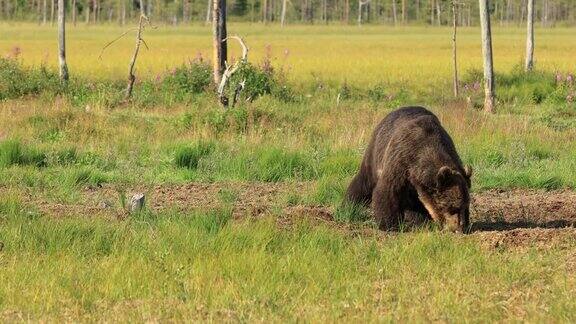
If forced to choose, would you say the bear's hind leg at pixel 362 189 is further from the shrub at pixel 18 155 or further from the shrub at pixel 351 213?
the shrub at pixel 18 155

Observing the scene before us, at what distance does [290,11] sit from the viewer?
11662 centimetres

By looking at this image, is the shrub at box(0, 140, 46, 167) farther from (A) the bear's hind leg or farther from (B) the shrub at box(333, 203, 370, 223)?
(B) the shrub at box(333, 203, 370, 223)

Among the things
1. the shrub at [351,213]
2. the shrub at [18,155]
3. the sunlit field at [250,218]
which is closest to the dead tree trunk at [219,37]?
the sunlit field at [250,218]

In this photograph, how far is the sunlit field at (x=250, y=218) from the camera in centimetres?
615

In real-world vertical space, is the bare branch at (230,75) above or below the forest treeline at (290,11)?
below

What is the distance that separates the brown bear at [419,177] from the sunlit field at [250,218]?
20 cm

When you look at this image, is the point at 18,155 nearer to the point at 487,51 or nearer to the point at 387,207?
the point at 387,207

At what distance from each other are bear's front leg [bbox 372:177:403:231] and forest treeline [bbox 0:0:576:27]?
298 ft

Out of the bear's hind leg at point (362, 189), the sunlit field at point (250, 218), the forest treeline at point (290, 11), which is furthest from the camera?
the forest treeline at point (290, 11)

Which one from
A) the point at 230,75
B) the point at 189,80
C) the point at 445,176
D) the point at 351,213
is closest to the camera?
the point at 445,176

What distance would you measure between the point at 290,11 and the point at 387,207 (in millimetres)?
109529

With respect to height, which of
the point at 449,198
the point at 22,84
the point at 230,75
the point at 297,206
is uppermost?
the point at 230,75

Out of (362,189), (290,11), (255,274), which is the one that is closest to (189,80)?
(362,189)

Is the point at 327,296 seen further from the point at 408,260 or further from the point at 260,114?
the point at 260,114
